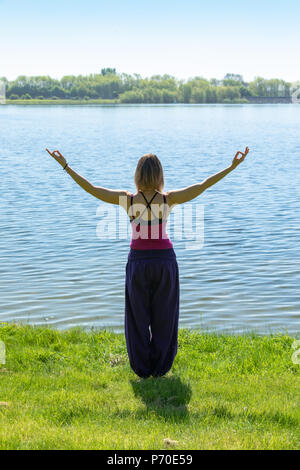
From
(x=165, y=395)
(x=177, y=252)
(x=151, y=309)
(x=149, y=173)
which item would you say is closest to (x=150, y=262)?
(x=151, y=309)

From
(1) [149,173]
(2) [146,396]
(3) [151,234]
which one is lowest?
(2) [146,396]

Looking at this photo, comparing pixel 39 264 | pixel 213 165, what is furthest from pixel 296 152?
pixel 39 264

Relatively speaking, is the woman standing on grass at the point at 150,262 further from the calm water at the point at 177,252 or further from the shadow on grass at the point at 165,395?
the calm water at the point at 177,252

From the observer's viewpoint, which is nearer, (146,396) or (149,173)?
(146,396)

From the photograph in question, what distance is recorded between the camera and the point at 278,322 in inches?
387

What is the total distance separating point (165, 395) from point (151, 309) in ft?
2.76

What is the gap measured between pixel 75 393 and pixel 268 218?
1402 cm

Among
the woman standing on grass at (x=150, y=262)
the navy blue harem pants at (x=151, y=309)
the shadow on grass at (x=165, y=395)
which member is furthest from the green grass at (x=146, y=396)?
the woman standing on grass at (x=150, y=262)

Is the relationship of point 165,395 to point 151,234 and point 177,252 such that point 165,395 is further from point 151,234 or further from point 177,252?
point 177,252
